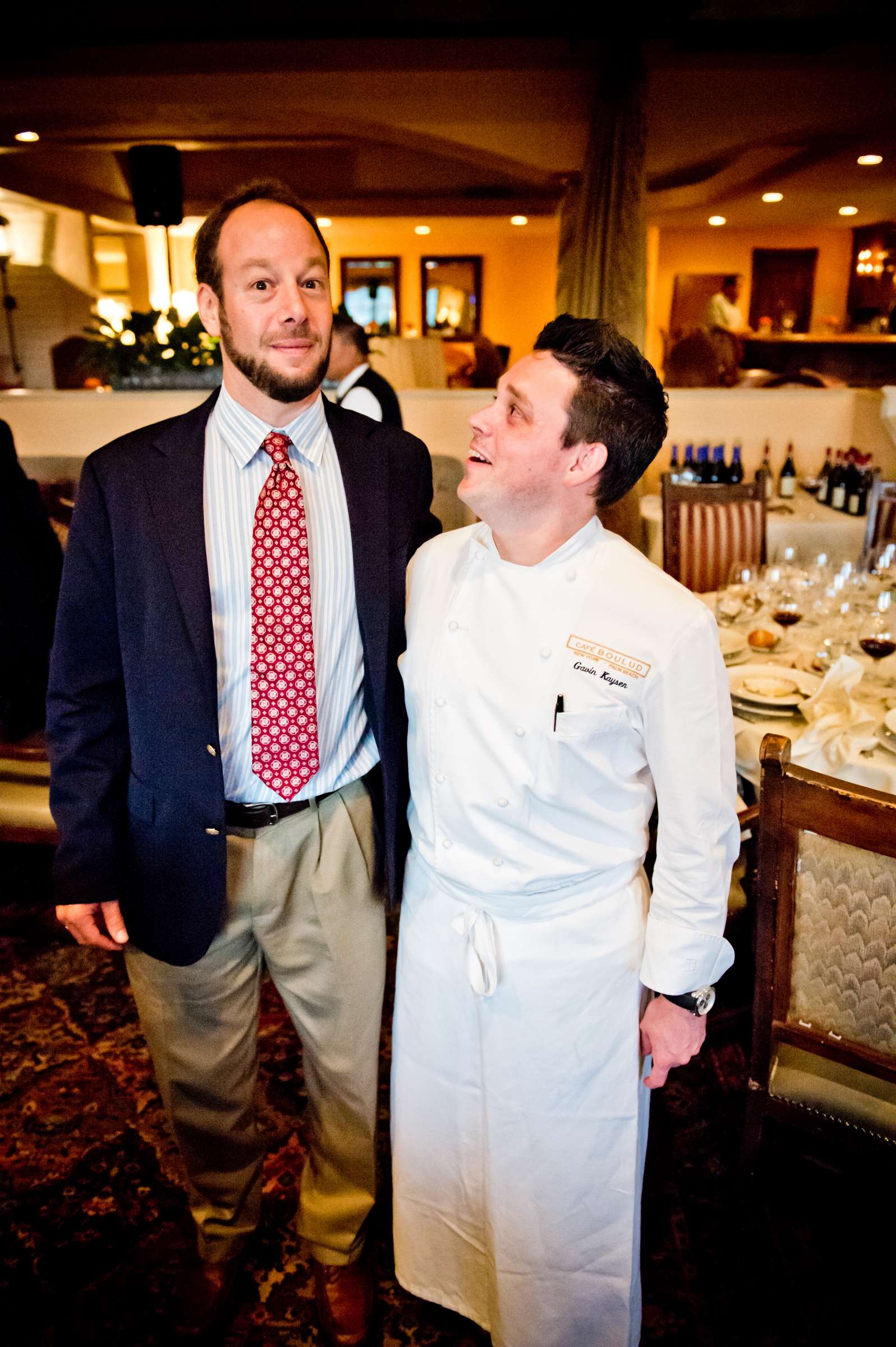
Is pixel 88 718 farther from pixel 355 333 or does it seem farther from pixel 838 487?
pixel 838 487

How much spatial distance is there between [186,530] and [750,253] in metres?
11.9

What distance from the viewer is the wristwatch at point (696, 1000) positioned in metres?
1.20

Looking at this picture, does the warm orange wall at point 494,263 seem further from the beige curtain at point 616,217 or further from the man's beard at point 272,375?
the man's beard at point 272,375

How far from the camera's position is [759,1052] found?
154 centimetres

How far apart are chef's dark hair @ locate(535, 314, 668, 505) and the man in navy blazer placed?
0.35 m

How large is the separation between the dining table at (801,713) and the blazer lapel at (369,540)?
2.37 feet

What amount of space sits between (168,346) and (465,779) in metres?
4.46

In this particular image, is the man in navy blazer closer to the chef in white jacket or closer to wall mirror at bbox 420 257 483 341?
the chef in white jacket

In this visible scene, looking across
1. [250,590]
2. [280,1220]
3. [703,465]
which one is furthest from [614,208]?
[280,1220]

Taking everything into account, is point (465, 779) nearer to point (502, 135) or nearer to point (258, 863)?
point (258, 863)

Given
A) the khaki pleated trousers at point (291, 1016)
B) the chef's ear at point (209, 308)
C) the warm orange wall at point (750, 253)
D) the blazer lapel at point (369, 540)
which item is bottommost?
the khaki pleated trousers at point (291, 1016)

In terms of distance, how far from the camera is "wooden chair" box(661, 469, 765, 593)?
3537mm

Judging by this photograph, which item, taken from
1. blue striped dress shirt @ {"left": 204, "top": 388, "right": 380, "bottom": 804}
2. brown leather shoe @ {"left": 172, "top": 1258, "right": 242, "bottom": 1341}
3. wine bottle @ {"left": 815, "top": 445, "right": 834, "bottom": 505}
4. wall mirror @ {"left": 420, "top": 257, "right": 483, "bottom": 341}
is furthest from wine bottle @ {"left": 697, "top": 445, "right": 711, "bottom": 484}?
wall mirror @ {"left": 420, "top": 257, "right": 483, "bottom": 341}

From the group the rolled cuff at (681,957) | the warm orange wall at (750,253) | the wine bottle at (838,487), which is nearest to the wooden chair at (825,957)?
the rolled cuff at (681,957)
